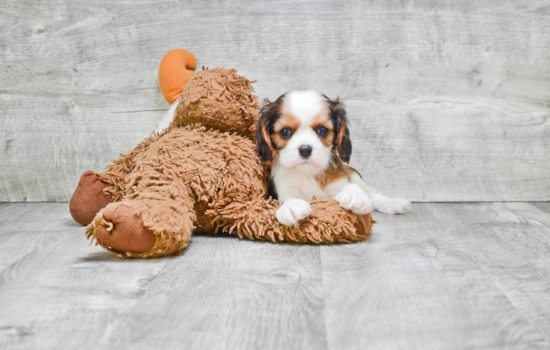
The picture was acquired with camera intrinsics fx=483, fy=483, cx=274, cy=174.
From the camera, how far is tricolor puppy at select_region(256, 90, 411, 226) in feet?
5.59

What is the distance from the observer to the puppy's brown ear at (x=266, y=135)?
1.86 meters

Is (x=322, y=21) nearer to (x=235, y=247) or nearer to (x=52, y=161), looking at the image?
(x=235, y=247)

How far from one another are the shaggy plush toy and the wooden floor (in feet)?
0.22

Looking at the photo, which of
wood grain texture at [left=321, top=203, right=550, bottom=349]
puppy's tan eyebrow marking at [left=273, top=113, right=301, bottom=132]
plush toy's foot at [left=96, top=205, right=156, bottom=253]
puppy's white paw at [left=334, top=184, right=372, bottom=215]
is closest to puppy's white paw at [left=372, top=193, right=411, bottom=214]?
wood grain texture at [left=321, top=203, right=550, bottom=349]

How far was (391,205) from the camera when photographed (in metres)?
2.27

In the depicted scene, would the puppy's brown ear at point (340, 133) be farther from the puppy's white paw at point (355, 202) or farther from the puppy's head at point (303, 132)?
the puppy's white paw at point (355, 202)

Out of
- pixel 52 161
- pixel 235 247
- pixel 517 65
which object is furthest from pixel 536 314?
pixel 52 161

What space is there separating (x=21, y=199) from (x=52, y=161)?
10.8 inches

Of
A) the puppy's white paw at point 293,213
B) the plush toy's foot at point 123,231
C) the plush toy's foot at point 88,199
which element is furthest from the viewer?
the plush toy's foot at point 88,199

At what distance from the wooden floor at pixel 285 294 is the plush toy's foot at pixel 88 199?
13 cm

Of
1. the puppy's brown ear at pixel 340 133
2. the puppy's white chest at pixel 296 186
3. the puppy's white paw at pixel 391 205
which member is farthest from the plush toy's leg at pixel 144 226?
the puppy's white paw at pixel 391 205

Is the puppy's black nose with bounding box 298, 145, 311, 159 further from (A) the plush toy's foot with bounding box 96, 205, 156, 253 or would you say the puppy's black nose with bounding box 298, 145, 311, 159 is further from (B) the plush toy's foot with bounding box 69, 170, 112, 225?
(B) the plush toy's foot with bounding box 69, 170, 112, 225

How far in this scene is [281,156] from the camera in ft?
5.93

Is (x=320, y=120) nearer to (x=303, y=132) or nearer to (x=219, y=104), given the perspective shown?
(x=303, y=132)
